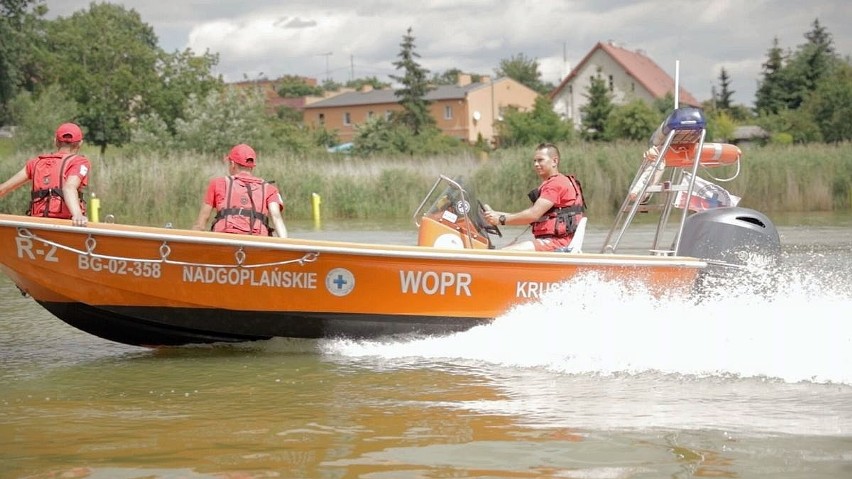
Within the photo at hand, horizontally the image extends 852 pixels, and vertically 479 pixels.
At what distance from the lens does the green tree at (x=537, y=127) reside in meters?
54.3

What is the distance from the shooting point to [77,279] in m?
7.34

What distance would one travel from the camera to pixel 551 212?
7992 mm

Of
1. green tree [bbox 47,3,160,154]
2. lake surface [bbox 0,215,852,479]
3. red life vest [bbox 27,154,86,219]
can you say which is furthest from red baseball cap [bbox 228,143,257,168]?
green tree [bbox 47,3,160,154]

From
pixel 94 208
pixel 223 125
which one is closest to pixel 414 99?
pixel 223 125

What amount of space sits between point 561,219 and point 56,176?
370 cm

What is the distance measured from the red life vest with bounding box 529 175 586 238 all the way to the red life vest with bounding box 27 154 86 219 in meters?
3.38

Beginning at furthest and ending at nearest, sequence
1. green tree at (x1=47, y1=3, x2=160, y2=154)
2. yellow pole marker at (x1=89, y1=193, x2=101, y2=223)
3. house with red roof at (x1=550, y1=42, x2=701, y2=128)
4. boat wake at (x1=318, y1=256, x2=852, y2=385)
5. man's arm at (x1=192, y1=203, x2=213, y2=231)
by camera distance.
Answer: house with red roof at (x1=550, y1=42, x2=701, y2=128) → green tree at (x1=47, y1=3, x2=160, y2=154) → yellow pole marker at (x1=89, y1=193, x2=101, y2=223) → man's arm at (x1=192, y1=203, x2=213, y2=231) → boat wake at (x1=318, y1=256, x2=852, y2=385)

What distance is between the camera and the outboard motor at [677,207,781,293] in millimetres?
7488

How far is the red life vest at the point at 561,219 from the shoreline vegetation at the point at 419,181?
14.9 m

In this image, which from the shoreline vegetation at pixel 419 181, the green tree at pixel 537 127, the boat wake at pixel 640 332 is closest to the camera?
the boat wake at pixel 640 332

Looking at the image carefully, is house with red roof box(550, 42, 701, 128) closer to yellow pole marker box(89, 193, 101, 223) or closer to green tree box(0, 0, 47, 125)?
green tree box(0, 0, 47, 125)

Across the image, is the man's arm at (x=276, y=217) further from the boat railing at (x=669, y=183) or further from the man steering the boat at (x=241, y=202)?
the boat railing at (x=669, y=183)

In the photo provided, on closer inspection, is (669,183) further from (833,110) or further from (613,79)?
(613,79)

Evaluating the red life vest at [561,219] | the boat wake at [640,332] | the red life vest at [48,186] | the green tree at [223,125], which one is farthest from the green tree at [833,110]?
the red life vest at [48,186]
